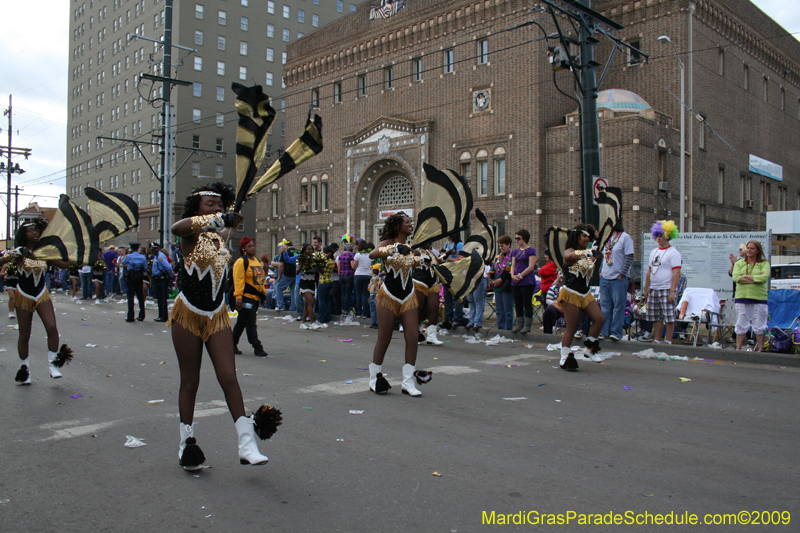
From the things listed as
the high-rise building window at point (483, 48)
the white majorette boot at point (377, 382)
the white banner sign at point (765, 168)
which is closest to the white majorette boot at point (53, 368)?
the white majorette boot at point (377, 382)

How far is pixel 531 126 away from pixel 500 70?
355cm

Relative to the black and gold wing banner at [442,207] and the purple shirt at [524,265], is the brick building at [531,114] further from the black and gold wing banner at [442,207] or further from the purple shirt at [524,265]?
the black and gold wing banner at [442,207]

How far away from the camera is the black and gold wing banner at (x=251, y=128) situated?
176 inches

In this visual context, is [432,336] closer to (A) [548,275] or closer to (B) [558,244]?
(A) [548,275]

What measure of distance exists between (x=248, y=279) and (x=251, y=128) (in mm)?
5670

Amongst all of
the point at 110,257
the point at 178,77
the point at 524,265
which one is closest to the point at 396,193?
the point at 110,257

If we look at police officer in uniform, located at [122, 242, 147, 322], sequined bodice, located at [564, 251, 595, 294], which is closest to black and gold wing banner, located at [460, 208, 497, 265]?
sequined bodice, located at [564, 251, 595, 294]

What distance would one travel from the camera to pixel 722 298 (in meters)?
12.0

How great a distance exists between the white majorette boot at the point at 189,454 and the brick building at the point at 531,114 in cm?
2628

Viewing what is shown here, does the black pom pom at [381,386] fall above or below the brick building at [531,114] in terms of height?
below

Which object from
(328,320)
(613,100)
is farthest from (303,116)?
(328,320)

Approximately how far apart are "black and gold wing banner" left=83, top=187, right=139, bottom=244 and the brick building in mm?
23849

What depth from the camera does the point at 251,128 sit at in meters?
4.53

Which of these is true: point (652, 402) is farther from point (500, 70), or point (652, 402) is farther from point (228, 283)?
point (500, 70)
